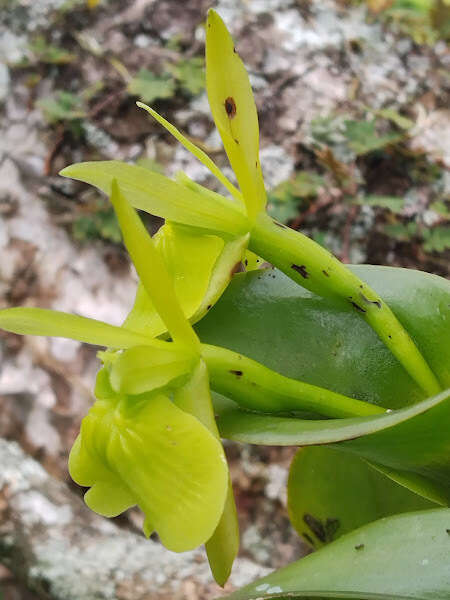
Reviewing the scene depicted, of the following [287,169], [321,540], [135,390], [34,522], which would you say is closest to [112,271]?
[287,169]

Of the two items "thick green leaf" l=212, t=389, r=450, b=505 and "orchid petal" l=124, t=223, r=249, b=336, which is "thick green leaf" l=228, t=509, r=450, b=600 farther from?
"orchid petal" l=124, t=223, r=249, b=336

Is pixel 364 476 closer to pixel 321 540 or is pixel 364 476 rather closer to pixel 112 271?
pixel 321 540

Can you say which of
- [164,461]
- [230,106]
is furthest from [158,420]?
[230,106]

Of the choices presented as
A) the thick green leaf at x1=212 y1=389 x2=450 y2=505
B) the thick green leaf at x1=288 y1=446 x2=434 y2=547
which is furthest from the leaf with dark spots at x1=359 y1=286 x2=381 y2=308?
the thick green leaf at x1=288 y1=446 x2=434 y2=547

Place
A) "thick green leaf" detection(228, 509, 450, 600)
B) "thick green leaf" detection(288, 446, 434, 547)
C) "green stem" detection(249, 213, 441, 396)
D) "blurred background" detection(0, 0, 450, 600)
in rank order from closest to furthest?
"thick green leaf" detection(228, 509, 450, 600)
"green stem" detection(249, 213, 441, 396)
"thick green leaf" detection(288, 446, 434, 547)
"blurred background" detection(0, 0, 450, 600)

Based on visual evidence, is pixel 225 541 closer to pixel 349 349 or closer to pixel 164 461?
pixel 164 461

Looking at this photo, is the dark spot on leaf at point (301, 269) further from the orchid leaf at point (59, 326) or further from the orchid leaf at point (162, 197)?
the orchid leaf at point (59, 326)

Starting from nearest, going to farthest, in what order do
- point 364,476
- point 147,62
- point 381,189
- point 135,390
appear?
1. point 135,390
2. point 364,476
3. point 381,189
4. point 147,62
